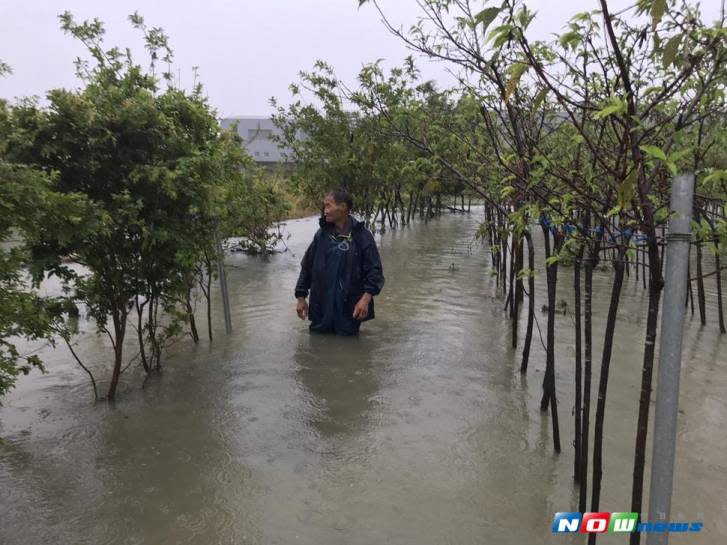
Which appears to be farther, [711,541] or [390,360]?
[390,360]

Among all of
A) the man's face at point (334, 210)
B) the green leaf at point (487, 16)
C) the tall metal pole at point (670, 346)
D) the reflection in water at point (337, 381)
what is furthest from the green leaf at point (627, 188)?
the man's face at point (334, 210)

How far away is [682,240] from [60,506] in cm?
310

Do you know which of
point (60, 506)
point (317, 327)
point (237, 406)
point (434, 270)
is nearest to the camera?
point (60, 506)

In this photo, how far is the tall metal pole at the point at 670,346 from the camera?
5.84 feet

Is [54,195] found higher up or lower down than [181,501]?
higher up

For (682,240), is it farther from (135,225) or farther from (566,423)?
(135,225)

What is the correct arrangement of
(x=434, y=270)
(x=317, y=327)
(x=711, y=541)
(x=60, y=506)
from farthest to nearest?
(x=434, y=270), (x=317, y=327), (x=60, y=506), (x=711, y=541)

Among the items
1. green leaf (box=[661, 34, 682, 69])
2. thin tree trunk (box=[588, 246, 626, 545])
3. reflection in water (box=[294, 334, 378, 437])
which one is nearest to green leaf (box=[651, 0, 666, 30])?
green leaf (box=[661, 34, 682, 69])

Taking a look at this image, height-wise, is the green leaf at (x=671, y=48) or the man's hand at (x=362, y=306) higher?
the green leaf at (x=671, y=48)

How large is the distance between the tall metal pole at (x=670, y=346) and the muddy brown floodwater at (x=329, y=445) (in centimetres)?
102

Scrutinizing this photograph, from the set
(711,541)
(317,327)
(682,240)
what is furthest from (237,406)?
(682,240)

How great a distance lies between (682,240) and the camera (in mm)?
1781

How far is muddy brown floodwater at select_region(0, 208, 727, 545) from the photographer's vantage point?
2.92 meters

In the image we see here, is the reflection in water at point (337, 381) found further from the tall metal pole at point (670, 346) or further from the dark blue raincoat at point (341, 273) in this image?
the tall metal pole at point (670, 346)
